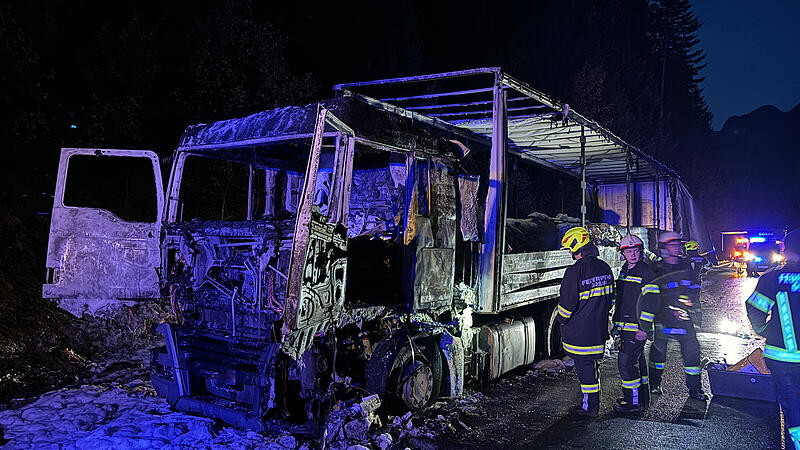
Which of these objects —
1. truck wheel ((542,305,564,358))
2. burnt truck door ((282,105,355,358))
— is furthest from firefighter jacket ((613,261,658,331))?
burnt truck door ((282,105,355,358))

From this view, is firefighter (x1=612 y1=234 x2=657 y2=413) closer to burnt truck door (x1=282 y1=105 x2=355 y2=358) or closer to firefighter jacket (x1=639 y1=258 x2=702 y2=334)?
firefighter jacket (x1=639 y1=258 x2=702 y2=334)

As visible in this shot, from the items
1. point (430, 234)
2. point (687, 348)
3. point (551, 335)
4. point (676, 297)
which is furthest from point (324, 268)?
point (551, 335)

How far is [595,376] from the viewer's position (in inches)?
199

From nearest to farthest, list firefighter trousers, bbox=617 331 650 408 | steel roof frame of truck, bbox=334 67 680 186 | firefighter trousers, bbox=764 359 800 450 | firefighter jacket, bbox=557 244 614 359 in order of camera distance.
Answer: firefighter trousers, bbox=764 359 800 450
firefighter jacket, bbox=557 244 614 359
firefighter trousers, bbox=617 331 650 408
steel roof frame of truck, bbox=334 67 680 186

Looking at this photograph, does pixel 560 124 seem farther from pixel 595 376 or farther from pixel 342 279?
pixel 342 279

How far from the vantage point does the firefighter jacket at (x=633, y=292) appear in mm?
5324

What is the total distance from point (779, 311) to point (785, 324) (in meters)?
0.09

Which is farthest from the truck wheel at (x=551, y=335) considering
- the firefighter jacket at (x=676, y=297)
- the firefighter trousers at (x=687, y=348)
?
the firefighter jacket at (x=676, y=297)

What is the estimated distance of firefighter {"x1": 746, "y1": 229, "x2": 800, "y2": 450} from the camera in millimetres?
3488

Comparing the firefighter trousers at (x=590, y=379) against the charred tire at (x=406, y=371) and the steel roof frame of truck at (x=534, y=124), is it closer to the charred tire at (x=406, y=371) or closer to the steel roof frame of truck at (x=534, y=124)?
the charred tire at (x=406, y=371)

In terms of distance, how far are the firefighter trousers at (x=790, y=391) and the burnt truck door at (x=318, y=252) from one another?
126 inches

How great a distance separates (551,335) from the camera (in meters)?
7.64

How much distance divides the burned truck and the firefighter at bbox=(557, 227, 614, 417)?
0.79 m

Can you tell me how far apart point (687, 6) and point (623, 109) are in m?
24.7
